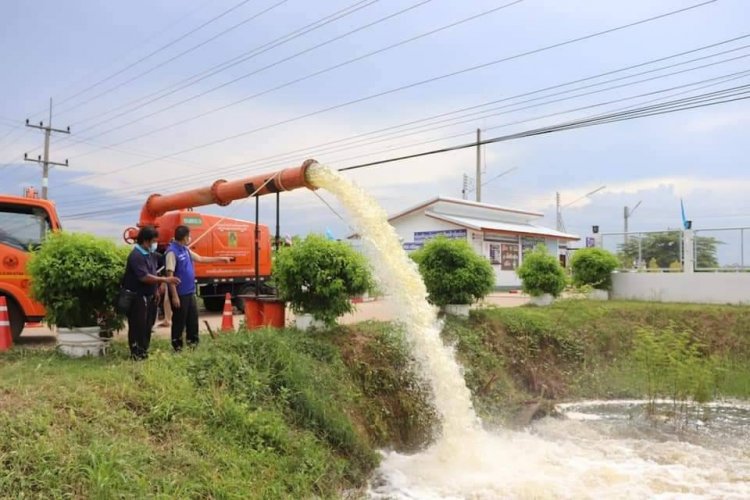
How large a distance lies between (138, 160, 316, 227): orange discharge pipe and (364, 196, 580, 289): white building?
52.7 feet

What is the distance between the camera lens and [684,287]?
1700 centimetres

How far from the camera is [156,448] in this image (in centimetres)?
488

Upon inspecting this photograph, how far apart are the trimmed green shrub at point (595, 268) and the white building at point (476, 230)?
7330mm

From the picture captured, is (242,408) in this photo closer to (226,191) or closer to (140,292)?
(140,292)

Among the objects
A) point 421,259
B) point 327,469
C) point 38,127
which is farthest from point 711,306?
point 38,127

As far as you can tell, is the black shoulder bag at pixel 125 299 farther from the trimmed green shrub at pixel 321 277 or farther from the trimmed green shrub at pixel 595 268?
the trimmed green shrub at pixel 595 268

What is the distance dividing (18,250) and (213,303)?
6923 mm

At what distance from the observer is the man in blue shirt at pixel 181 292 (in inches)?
288

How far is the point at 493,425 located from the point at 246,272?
862 cm

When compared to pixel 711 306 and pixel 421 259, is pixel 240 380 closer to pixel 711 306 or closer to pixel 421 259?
pixel 421 259

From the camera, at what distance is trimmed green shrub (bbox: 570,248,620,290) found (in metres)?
17.7

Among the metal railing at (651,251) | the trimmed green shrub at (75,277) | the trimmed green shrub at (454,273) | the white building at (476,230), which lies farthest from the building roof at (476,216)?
the trimmed green shrub at (75,277)

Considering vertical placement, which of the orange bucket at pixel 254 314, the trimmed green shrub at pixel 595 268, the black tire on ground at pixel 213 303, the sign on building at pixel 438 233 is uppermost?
the sign on building at pixel 438 233

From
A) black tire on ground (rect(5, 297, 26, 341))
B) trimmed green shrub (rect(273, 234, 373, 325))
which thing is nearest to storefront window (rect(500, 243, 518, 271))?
trimmed green shrub (rect(273, 234, 373, 325))
